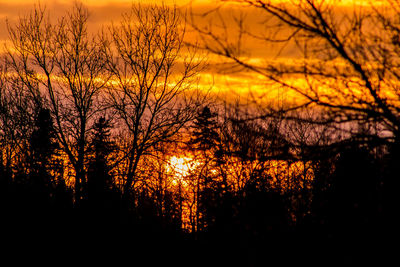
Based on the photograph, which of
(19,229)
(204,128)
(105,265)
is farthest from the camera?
(204,128)

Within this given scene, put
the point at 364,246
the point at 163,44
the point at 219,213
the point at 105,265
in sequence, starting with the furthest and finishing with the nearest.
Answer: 1. the point at 163,44
2. the point at 219,213
3. the point at 105,265
4. the point at 364,246

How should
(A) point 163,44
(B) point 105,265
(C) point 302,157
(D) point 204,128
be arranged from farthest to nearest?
(D) point 204,128, (A) point 163,44, (B) point 105,265, (C) point 302,157

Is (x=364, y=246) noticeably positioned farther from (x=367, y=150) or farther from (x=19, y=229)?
(x=19, y=229)

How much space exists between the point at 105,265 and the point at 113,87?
41.9 ft

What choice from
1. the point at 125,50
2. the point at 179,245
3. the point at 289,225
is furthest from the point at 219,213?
the point at 125,50

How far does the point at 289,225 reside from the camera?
1864 centimetres

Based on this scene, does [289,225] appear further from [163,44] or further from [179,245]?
[163,44]

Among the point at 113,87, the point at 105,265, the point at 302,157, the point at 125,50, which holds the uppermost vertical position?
the point at 125,50

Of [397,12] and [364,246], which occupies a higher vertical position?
[397,12]

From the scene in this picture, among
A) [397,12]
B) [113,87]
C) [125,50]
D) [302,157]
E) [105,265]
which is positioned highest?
[125,50]

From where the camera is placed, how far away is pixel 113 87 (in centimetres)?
2783

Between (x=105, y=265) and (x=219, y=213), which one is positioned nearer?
(x=105, y=265)

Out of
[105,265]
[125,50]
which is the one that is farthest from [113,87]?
[105,265]

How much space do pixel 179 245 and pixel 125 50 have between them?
39.4ft
